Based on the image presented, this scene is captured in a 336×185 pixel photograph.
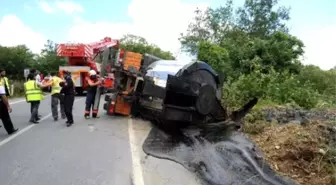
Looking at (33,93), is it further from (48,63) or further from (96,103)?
(48,63)

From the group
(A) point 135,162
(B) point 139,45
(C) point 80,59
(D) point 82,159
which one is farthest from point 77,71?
(B) point 139,45

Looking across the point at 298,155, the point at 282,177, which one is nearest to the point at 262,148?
the point at 298,155

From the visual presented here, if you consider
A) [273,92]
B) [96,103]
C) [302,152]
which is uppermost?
[273,92]

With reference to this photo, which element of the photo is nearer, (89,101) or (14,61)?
(89,101)

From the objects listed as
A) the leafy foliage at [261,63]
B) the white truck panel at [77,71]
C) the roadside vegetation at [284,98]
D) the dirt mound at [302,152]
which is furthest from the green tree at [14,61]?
the dirt mound at [302,152]

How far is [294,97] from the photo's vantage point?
44.9ft

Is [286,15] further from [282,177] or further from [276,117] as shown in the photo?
[282,177]

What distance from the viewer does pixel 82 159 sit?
23.2 ft

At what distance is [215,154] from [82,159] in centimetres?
243

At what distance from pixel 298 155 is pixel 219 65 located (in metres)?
15.9

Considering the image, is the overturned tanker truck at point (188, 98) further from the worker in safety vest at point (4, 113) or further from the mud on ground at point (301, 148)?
the worker in safety vest at point (4, 113)

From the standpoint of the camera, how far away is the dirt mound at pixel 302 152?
6.12 meters

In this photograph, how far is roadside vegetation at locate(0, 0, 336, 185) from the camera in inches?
264

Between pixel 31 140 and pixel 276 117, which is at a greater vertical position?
pixel 276 117
